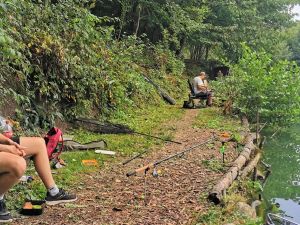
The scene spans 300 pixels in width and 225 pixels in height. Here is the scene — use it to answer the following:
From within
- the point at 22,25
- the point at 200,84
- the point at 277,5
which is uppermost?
the point at 277,5

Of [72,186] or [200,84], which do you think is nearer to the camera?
[72,186]

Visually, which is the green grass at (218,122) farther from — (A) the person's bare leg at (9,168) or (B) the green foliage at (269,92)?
(A) the person's bare leg at (9,168)

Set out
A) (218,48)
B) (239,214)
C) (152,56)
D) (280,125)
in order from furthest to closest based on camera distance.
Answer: (218,48) → (152,56) → (280,125) → (239,214)

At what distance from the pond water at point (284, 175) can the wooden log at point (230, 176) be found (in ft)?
3.64

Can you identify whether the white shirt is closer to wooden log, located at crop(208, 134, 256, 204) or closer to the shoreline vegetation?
the shoreline vegetation

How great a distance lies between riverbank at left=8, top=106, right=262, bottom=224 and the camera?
A: 413 centimetres

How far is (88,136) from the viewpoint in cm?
773

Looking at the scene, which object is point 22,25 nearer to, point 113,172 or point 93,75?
point 93,75

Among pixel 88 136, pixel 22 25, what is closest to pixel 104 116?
pixel 88 136

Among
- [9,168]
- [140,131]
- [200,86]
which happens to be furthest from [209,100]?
[9,168]

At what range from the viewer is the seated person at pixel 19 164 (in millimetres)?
3340

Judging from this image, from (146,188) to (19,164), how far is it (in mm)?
2078

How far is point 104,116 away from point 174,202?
5.15 metres

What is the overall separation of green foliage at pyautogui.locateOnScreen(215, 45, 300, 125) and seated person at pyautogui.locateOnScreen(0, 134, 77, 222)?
8249 millimetres
